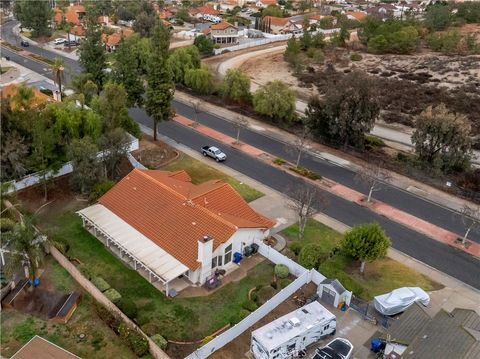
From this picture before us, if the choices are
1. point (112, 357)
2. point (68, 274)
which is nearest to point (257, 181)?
point (68, 274)

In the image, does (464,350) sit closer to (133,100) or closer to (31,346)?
(31,346)

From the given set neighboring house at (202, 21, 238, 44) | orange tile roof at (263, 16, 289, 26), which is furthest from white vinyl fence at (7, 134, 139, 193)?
orange tile roof at (263, 16, 289, 26)

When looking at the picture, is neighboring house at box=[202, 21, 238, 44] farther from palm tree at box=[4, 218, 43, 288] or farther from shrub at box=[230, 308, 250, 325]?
shrub at box=[230, 308, 250, 325]

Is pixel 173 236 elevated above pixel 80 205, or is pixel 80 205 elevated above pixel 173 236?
pixel 173 236

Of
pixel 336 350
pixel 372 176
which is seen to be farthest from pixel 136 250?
pixel 372 176

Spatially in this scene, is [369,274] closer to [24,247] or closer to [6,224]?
[24,247]

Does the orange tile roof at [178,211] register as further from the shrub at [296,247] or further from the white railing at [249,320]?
the white railing at [249,320]
